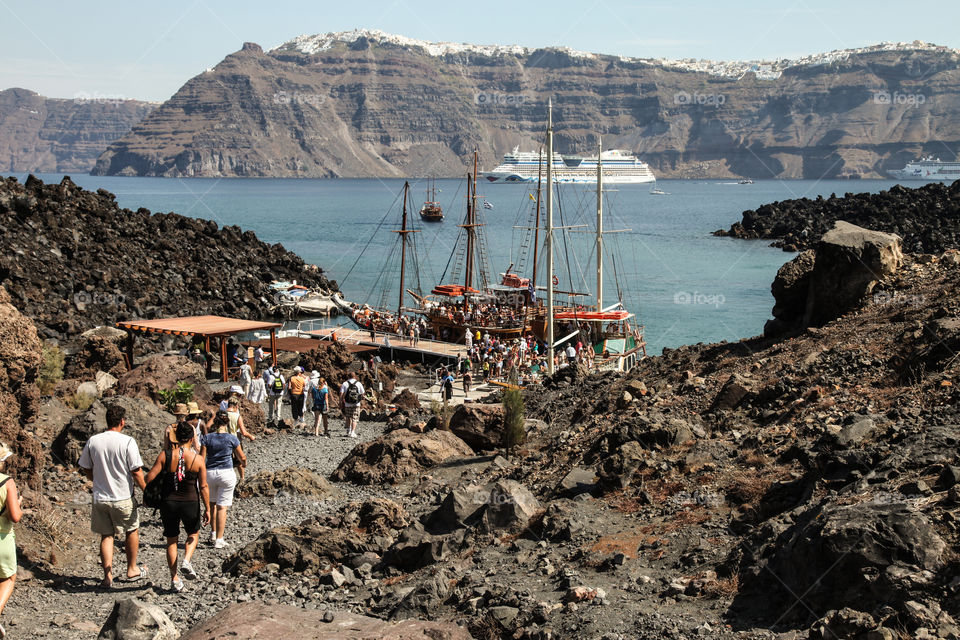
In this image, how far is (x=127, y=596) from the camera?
24.3 feet

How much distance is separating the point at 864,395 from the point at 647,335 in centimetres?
3026

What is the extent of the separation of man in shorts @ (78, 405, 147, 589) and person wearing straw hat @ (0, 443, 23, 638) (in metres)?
0.90

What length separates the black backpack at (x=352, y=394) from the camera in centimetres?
1684

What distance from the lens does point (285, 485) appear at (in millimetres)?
11211

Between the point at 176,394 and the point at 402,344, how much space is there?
17.2 m

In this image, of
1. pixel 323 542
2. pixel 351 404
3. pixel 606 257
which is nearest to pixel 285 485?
pixel 323 542

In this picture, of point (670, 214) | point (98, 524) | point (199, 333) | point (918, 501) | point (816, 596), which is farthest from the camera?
point (670, 214)

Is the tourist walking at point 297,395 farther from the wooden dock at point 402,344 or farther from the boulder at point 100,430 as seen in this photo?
the wooden dock at point 402,344

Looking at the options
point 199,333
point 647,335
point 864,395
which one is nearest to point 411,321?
point 647,335

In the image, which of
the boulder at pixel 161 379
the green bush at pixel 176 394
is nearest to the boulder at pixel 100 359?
the boulder at pixel 161 379

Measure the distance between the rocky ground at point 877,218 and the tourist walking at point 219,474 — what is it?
168ft

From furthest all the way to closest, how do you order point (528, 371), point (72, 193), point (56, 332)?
point (72, 193), point (56, 332), point (528, 371)

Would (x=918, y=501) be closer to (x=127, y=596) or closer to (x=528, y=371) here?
(x=127, y=596)

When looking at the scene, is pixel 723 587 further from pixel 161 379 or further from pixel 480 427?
pixel 161 379
